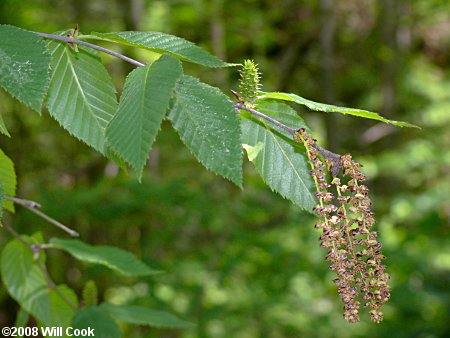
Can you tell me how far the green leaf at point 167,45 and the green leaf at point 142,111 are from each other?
0.04 m

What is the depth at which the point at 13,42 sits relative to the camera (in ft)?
3.34

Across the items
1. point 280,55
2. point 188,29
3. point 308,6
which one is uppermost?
point 308,6

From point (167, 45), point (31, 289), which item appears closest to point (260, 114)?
point (167, 45)

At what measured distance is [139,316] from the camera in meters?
1.80

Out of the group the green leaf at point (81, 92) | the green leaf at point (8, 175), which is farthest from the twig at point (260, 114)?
the green leaf at point (8, 175)

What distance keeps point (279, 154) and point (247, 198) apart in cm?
386

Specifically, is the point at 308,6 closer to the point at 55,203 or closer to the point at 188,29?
the point at 188,29

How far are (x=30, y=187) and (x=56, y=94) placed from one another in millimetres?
5431

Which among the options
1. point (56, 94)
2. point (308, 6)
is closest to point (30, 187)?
point (308, 6)

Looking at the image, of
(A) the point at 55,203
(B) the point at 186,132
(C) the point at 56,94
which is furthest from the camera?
(A) the point at 55,203

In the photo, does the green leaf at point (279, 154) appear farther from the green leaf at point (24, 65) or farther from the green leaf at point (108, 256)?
the green leaf at point (108, 256)

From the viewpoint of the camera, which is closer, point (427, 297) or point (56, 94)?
point (56, 94)

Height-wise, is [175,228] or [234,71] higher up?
[234,71]

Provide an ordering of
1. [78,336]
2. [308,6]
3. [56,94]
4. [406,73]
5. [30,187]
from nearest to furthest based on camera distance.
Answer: [56,94] < [78,336] < [30,187] < [406,73] < [308,6]
